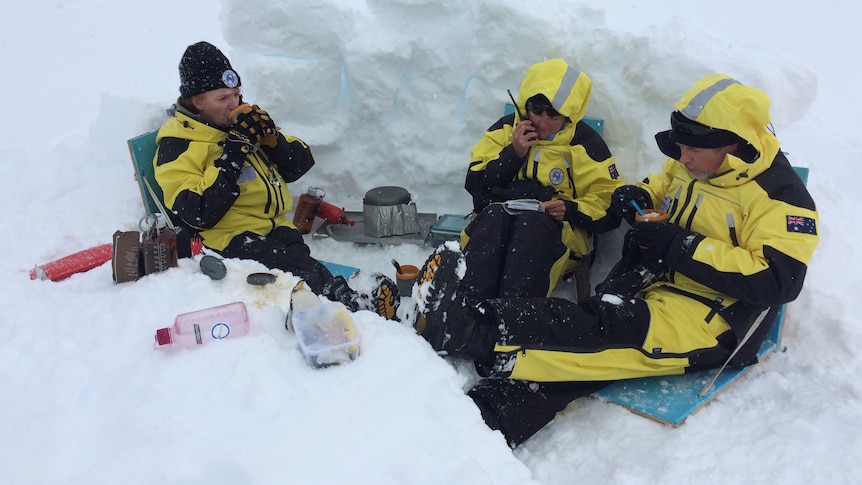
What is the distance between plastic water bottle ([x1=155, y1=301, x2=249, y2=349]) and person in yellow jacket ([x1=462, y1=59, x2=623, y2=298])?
1.14 m

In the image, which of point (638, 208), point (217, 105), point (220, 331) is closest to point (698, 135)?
point (638, 208)

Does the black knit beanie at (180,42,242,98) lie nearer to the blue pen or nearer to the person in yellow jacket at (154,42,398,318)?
the person in yellow jacket at (154,42,398,318)

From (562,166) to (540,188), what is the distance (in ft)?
0.55

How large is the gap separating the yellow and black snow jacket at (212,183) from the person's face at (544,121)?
138cm

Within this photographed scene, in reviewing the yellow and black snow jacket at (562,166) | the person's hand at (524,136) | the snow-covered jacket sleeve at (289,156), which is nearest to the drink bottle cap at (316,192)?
the snow-covered jacket sleeve at (289,156)

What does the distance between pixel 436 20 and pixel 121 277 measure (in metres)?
2.80

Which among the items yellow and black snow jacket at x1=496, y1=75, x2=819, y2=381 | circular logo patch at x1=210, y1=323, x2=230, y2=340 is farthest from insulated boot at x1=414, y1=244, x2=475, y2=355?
circular logo patch at x1=210, y1=323, x2=230, y2=340

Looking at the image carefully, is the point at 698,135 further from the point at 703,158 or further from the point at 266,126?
the point at 266,126

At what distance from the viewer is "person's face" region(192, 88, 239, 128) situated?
3.00 m

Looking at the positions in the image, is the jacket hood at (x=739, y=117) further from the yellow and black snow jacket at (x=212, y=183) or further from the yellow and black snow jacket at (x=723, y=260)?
the yellow and black snow jacket at (x=212, y=183)

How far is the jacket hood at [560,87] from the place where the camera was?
2.95 m

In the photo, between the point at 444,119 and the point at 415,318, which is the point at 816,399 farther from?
the point at 444,119

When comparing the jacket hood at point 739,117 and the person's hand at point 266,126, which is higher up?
the jacket hood at point 739,117

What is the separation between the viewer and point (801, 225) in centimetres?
218
